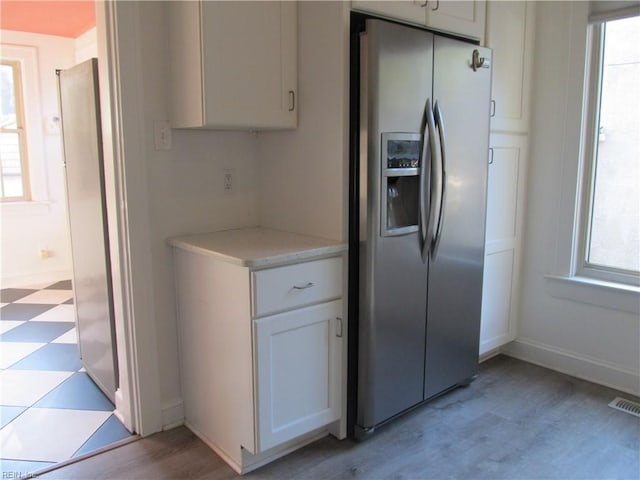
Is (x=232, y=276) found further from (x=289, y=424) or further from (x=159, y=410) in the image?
(x=159, y=410)

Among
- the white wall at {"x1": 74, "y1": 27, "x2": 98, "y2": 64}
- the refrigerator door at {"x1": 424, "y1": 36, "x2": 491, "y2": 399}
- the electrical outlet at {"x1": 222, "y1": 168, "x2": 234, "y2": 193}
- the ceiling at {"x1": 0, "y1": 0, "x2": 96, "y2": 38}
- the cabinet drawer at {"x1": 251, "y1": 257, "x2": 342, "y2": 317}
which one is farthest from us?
the white wall at {"x1": 74, "y1": 27, "x2": 98, "y2": 64}

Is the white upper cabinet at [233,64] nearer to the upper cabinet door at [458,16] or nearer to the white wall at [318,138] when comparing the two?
the white wall at [318,138]

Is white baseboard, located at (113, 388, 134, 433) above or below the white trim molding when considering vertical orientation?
below

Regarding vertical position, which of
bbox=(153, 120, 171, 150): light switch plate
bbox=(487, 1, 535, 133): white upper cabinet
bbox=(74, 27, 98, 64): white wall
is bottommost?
bbox=(153, 120, 171, 150): light switch plate

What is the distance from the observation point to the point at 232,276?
1.96m

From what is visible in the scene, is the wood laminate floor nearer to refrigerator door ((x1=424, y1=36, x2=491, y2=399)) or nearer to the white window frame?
refrigerator door ((x1=424, y1=36, x2=491, y2=399))

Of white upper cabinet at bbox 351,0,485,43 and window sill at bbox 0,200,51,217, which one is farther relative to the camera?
window sill at bbox 0,200,51,217

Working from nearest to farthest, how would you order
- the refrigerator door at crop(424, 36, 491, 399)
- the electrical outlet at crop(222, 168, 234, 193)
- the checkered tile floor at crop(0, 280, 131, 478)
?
the checkered tile floor at crop(0, 280, 131, 478), the refrigerator door at crop(424, 36, 491, 399), the electrical outlet at crop(222, 168, 234, 193)

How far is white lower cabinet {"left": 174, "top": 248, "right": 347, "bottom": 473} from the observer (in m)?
1.94

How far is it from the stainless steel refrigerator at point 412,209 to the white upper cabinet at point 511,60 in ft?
0.97

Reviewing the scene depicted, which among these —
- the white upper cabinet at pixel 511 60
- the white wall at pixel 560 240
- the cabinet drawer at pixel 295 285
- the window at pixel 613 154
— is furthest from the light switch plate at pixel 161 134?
the window at pixel 613 154

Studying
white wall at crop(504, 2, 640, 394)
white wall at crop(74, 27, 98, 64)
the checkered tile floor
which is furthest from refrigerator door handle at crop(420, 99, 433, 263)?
white wall at crop(74, 27, 98, 64)

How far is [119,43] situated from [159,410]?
1579 millimetres

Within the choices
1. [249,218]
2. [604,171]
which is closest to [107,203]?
[249,218]
